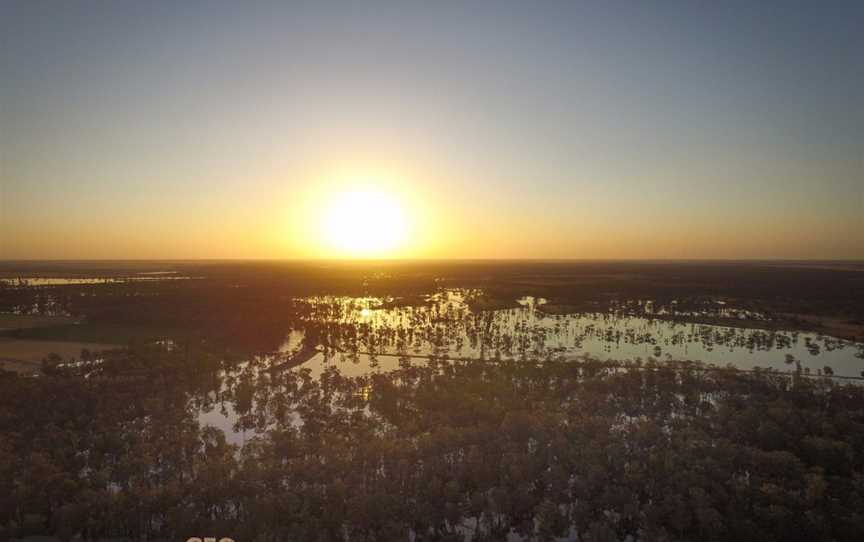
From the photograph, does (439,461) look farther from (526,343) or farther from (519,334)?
(519,334)

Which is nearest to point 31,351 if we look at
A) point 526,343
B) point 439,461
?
point 439,461

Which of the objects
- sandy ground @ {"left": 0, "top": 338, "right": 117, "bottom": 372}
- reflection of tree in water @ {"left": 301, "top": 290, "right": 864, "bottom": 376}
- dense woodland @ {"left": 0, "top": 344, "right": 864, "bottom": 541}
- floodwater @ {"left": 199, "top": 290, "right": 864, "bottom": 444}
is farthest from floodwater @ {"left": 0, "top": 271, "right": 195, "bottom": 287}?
dense woodland @ {"left": 0, "top": 344, "right": 864, "bottom": 541}

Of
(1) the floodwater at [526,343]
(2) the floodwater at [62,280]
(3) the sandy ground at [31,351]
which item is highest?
(2) the floodwater at [62,280]

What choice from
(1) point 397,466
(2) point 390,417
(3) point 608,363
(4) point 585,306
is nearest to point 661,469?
(1) point 397,466

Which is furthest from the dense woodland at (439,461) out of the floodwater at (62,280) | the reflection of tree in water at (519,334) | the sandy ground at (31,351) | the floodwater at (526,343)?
the floodwater at (62,280)

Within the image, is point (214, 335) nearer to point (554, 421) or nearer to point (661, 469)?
point (554, 421)

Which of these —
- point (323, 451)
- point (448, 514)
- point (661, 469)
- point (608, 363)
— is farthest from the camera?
point (608, 363)

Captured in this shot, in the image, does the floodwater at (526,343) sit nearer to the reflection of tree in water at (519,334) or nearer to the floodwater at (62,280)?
the reflection of tree in water at (519,334)
